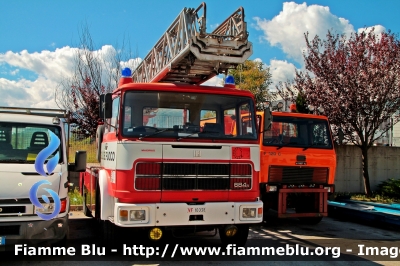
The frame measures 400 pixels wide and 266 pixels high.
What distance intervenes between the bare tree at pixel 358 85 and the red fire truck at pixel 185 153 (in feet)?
26.3

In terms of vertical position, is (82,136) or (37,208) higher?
(82,136)

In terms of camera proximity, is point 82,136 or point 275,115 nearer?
point 275,115

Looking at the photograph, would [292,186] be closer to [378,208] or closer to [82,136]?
[378,208]

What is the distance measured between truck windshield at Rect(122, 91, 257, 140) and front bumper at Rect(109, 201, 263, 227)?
3.28ft

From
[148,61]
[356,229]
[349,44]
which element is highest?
[349,44]

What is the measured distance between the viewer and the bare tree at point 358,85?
13562mm

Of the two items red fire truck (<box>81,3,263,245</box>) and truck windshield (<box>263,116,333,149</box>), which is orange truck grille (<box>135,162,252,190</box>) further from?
truck windshield (<box>263,116,333,149</box>)

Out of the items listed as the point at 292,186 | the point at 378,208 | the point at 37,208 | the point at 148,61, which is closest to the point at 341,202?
the point at 378,208

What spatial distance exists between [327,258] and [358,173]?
362 inches

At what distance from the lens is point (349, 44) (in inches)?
569

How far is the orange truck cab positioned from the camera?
9.19 metres

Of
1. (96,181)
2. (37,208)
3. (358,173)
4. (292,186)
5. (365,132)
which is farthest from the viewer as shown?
(358,173)

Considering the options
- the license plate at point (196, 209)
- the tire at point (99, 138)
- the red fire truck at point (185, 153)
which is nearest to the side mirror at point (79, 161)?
the red fire truck at point (185, 153)

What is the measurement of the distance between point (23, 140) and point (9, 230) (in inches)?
56.0
